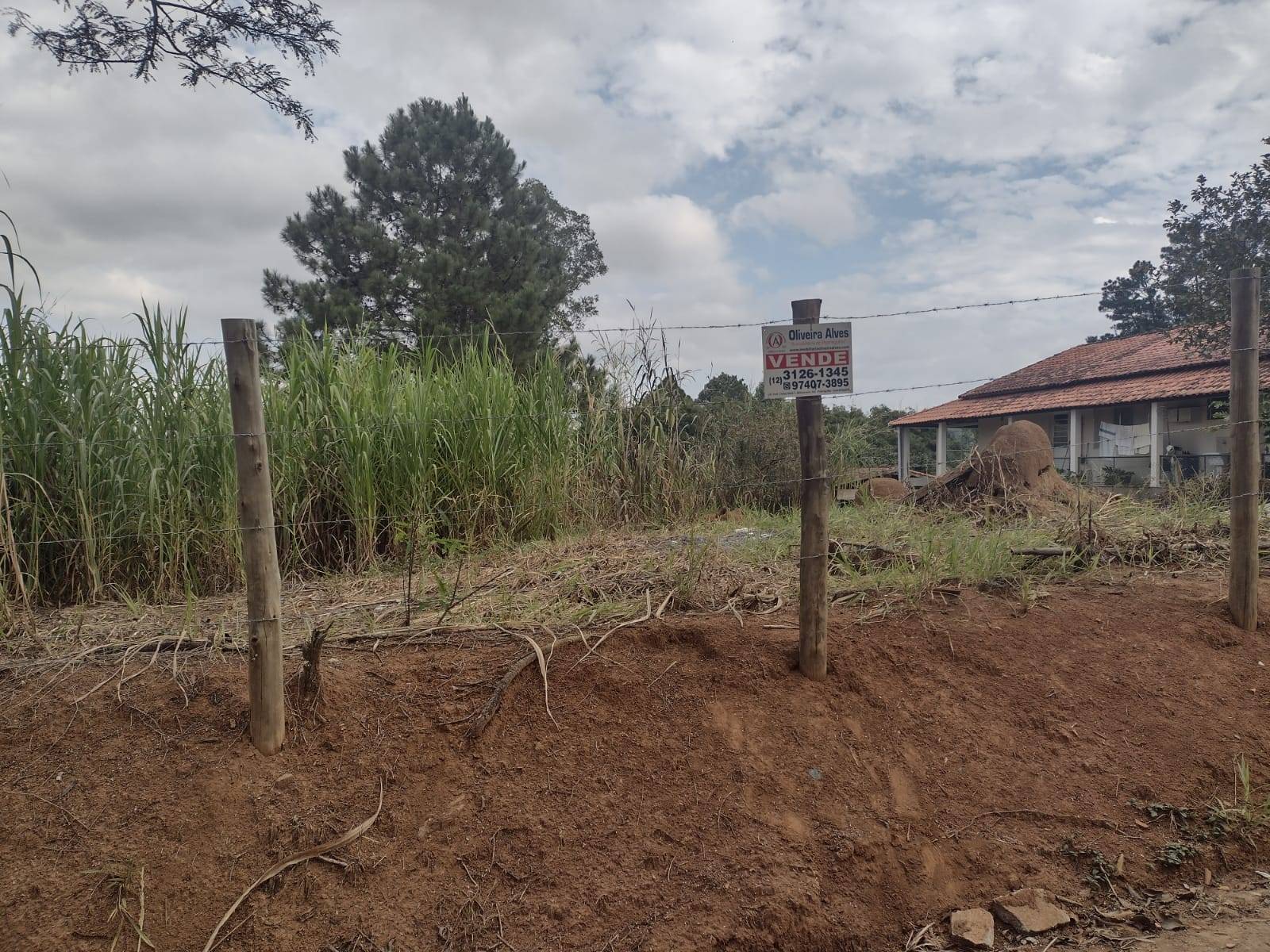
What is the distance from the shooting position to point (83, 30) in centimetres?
542

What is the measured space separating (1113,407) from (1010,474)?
39.2 feet

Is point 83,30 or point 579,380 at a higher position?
point 83,30

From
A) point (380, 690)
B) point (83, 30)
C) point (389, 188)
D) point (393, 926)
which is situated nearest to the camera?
point (393, 926)

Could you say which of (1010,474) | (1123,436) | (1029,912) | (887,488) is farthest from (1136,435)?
(1029,912)

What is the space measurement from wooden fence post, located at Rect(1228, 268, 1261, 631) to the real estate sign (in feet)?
8.26

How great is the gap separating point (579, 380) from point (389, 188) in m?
15.5

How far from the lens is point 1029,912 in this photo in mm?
2814

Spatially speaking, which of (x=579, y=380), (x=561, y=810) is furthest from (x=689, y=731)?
(x=579, y=380)

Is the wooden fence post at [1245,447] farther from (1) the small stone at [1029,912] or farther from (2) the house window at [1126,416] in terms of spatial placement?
(2) the house window at [1126,416]

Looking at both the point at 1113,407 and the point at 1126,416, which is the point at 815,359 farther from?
the point at 1126,416

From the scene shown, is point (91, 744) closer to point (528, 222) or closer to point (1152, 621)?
point (1152, 621)

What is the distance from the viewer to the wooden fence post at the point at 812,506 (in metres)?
3.42

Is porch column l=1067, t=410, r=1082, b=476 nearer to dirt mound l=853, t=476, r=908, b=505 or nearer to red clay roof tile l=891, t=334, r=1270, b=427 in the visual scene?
red clay roof tile l=891, t=334, r=1270, b=427

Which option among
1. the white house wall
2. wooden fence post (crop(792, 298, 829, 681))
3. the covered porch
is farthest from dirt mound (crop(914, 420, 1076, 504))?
the white house wall
